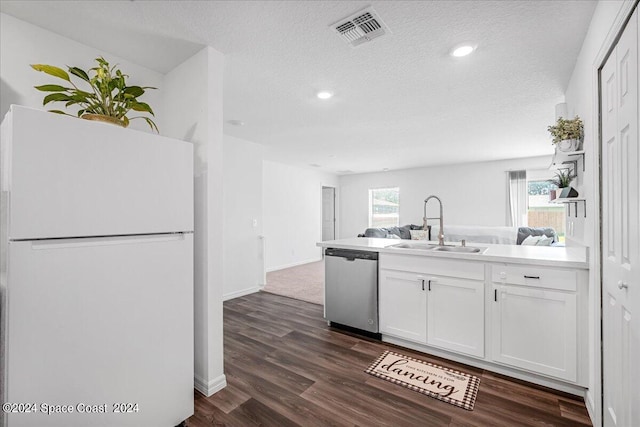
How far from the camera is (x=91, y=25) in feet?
5.86

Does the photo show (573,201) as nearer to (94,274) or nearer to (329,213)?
(94,274)

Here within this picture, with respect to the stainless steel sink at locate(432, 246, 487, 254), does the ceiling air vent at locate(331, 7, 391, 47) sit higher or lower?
higher

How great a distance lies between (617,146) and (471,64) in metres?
1.27

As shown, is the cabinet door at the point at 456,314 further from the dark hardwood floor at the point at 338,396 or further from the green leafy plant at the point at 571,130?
the green leafy plant at the point at 571,130

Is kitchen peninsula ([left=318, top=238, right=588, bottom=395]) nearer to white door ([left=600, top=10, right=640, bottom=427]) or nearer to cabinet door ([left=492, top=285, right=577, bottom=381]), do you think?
cabinet door ([left=492, top=285, right=577, bottom=381])

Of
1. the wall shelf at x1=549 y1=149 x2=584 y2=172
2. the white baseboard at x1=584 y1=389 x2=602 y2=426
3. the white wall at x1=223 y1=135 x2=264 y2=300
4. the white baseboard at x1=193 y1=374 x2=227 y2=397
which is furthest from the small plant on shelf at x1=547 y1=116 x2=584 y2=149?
the white wall at x1=223 y1=135 x2=264 y2=300

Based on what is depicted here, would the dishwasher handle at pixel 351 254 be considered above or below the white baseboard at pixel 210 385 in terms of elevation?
above

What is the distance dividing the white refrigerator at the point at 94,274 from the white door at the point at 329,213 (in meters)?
6.91

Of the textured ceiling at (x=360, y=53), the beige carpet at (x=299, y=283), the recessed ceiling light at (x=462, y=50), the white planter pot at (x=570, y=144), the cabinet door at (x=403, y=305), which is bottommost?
the beige carpet at (x=299, y=283)

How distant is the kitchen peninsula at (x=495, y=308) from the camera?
75.9 inches

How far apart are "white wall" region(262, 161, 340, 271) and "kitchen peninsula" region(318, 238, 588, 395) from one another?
388 centimetres

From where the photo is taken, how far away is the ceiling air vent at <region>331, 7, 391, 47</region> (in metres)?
1.68

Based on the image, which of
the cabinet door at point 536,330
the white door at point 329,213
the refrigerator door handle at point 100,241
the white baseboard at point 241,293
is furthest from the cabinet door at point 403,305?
the white door at point 329,213

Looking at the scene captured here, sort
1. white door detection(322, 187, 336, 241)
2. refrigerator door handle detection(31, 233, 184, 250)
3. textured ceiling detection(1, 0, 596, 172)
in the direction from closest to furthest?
1. refrigerator door handle detection(31, 233, 184, 250)
2. textured ceiling detection(1, 0, 596, 172)
3. white door detection(322, 187, 336, 241)
